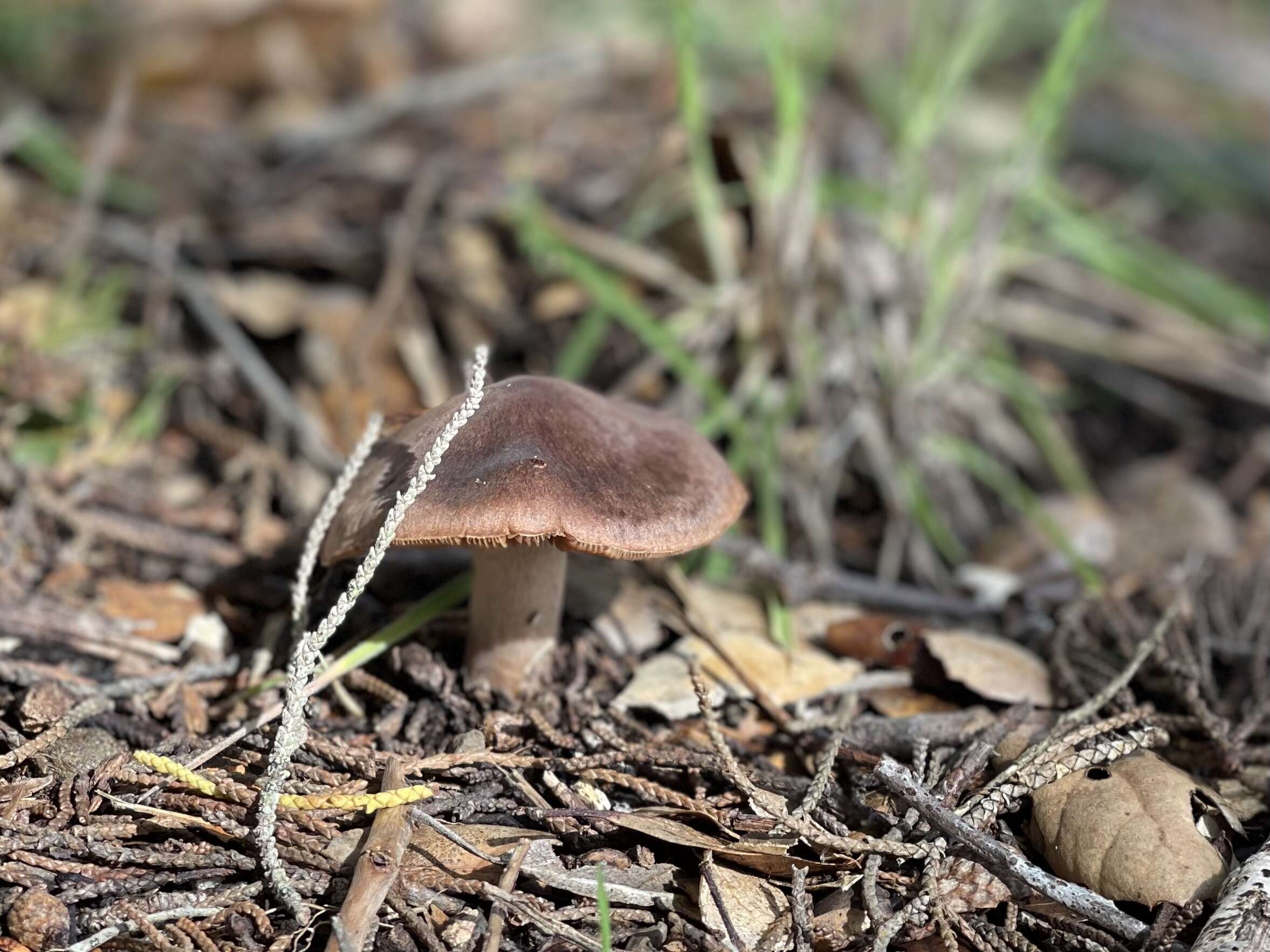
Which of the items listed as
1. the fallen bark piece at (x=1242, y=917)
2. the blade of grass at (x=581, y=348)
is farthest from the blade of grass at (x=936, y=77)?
the fallen bark piece at (x=1242, y=917)

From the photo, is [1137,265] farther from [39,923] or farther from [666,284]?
[39,923]

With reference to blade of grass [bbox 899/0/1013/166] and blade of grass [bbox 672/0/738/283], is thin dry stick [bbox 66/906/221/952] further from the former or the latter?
blade of grass [bbox 899/0/1013/166]

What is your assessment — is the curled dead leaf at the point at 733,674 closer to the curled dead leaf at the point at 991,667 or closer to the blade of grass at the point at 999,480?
the curled dead leaf at the point at 991,667

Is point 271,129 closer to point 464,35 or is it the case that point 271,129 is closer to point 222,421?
point 464,35

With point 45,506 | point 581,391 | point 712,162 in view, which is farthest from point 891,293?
point 45,506

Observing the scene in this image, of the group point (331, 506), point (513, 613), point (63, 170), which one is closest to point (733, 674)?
point (513, 613)

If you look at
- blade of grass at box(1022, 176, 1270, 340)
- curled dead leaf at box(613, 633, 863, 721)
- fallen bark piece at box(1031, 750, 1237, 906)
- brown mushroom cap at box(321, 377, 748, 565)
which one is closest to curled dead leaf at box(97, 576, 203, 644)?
brown mushroom cap at box(321, 377, 748, 565)

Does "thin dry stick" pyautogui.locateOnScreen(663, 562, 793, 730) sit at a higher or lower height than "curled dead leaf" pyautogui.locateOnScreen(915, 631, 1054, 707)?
lower

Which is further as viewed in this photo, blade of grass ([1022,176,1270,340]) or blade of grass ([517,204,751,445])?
blade of grass ([1022,176,1270,340])
